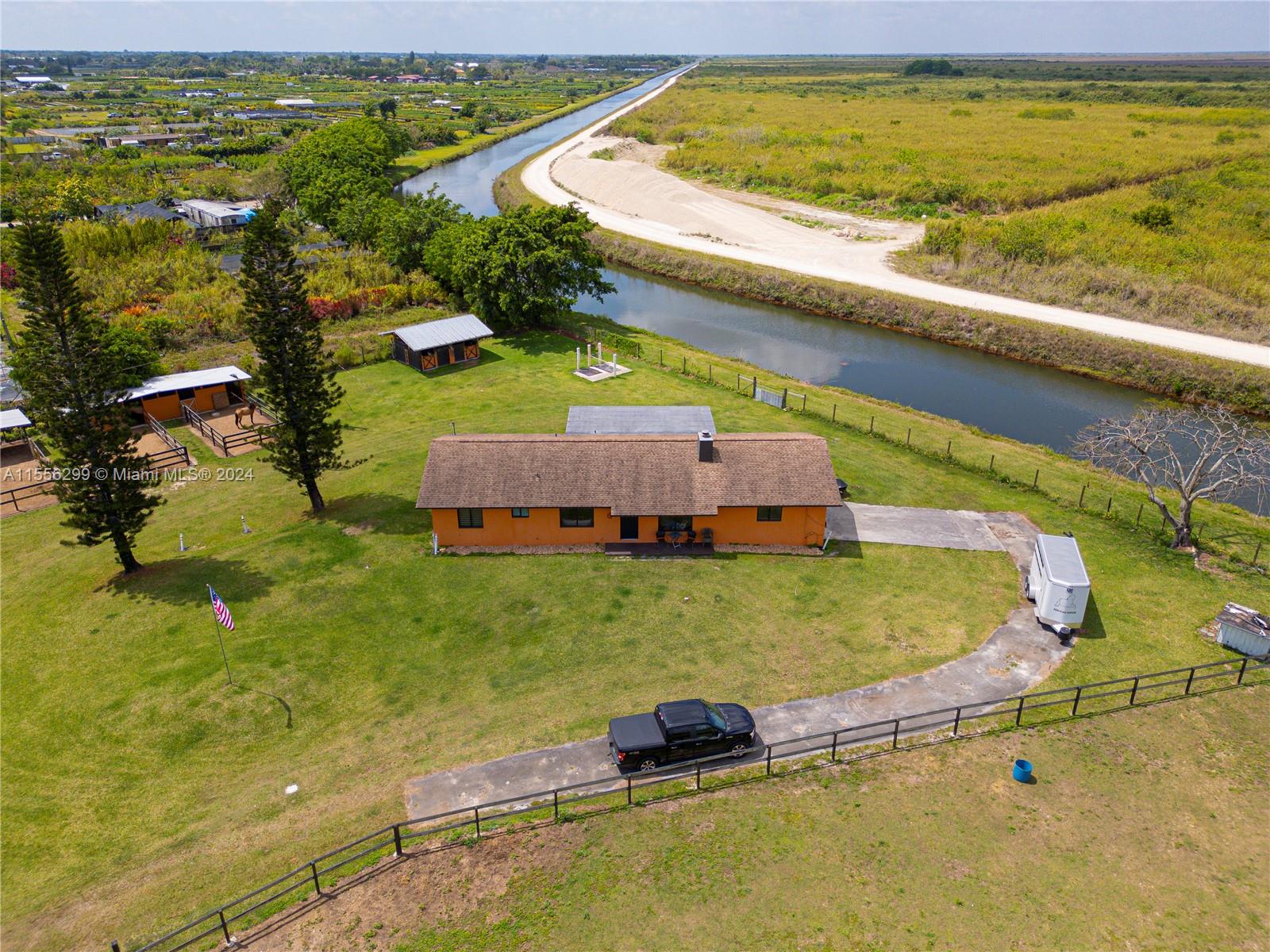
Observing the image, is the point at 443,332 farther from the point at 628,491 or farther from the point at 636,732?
the point at 636,732

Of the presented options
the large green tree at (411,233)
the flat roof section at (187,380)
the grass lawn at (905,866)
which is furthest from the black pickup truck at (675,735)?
the large green tree at (411,233)

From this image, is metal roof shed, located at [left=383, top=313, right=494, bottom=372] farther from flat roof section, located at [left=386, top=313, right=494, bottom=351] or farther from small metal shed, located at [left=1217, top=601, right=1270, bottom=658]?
small metal shed, located at [left=1217, top=601, right=1270, bottom=658]

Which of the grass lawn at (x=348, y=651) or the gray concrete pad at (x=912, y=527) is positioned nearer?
the grass lawn at (x=348, y=651)

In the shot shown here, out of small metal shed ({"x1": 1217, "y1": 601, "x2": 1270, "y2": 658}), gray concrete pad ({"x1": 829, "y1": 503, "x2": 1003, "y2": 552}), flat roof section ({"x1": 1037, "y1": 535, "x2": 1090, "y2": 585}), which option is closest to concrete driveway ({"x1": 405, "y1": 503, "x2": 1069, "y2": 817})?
gray concrete pad ({"x1": 829, "y1": 503, "x2": 1003, "y2": 552})

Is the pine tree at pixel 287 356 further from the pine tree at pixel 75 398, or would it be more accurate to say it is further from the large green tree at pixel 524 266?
the large green tree at pixel 524 266

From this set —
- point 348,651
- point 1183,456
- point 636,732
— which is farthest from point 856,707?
point 1183,456

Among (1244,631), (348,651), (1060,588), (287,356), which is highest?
(287,356)

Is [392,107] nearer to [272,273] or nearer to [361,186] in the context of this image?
[361,186]
